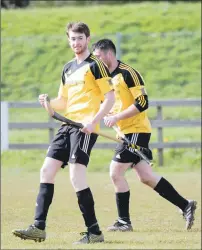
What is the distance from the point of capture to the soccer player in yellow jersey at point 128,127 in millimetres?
9016

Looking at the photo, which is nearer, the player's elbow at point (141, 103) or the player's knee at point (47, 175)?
the player's knee at point (47, 175)

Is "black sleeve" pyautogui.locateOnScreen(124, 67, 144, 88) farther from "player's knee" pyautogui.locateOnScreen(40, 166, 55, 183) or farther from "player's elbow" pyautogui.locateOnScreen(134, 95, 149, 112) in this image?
"player's knee" pyautogui.locateOnScreen(40, 166, 55, 183)

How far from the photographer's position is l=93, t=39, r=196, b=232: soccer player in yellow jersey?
9.02 m

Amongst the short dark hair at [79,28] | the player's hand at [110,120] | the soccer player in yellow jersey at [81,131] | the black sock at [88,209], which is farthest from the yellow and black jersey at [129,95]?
the black sock at [88,209]

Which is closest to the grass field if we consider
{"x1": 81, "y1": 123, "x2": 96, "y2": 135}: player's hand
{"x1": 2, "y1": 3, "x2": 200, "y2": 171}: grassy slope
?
{"x1": 81, "y1": 123, "x2": 96, "y2": 135}: player's hand

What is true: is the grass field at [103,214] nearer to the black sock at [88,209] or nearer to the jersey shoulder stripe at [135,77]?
the black sock at [88,209]

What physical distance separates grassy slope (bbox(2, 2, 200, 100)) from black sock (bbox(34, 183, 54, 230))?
16294 millimetres

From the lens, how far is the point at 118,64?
30.0ft

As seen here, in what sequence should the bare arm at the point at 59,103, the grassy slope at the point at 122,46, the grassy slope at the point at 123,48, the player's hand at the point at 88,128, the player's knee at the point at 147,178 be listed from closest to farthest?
the player's hand at the point at 88,128 < the bare arm at the point at 59,103 < the player's knee at the point at 147,178 < the grassy slope at the point at 123,48 < the grassy slope at the point at 122,46

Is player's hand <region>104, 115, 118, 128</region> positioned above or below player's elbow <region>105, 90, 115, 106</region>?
below

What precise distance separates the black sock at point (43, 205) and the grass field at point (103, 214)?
0.56ft

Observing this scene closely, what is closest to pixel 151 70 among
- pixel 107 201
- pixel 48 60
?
pixel 48 60

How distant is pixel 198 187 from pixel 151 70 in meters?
13.1

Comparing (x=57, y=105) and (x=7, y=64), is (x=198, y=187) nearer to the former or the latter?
(x=57, y=105)
